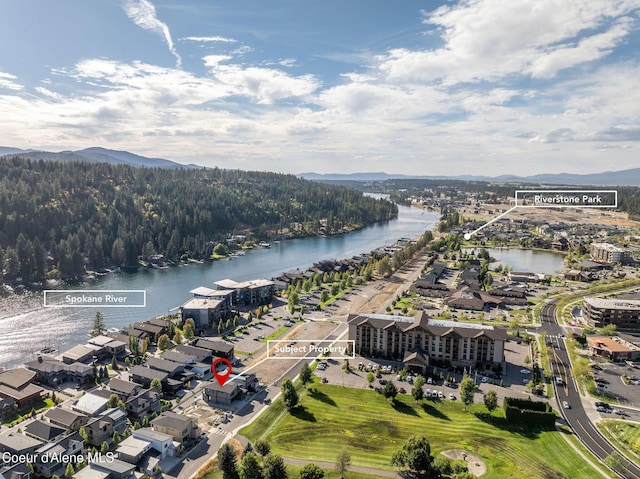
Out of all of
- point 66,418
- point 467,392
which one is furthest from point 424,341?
point 66,418

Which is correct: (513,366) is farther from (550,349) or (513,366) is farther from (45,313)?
(45,313)

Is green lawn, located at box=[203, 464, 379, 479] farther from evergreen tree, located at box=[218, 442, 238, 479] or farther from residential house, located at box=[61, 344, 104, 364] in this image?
residential house, located at box=[61, 344, 104, 364]

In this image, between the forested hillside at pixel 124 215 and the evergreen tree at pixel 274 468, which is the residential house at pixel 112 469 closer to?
the evergreen tree at pixel 274 468

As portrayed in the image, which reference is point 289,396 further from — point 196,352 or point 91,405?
point 91,405

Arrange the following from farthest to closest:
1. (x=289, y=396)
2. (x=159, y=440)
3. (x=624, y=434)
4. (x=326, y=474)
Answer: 1. (x=289, y=396)
2. (x=624, y=434)
3. (x=159, y=440)
4. (x=326, y=474)

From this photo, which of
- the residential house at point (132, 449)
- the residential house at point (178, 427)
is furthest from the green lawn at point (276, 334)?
the residential house at point (132, 449)

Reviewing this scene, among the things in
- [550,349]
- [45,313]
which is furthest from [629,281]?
[45,313]
